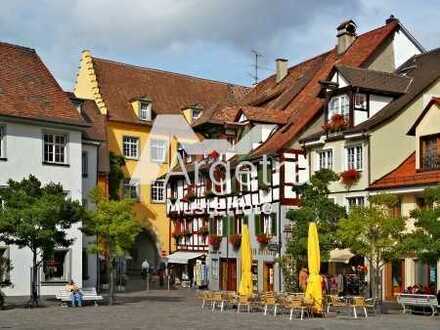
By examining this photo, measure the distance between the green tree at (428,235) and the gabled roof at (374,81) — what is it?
1157 centimetres

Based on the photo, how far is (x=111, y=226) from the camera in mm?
35562

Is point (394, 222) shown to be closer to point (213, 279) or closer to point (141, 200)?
point (213, 279)

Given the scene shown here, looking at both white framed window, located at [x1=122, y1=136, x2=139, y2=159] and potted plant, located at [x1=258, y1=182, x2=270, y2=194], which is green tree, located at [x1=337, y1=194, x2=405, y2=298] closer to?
potted plant, located at [x1=258, y1=182, x2=270, y2=194]

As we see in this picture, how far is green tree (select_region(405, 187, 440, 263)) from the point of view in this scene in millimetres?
28188

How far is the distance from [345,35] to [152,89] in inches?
835

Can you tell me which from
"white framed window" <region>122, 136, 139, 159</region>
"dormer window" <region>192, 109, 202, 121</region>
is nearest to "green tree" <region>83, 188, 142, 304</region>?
"white framed window" <region>122, 136, 139, 159</region>

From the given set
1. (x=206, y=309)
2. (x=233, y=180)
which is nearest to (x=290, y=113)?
(x=233, y=180)

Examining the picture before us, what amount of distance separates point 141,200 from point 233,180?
14830 millimetres

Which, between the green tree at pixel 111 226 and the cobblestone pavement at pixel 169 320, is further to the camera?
the green tree at pixel 111 226

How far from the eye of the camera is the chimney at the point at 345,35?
51.0 meters

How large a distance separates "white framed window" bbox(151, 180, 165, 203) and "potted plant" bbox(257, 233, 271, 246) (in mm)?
19229

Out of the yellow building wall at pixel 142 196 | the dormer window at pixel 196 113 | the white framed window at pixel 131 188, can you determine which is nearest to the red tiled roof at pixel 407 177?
the yellow building wall at pixel 142 196

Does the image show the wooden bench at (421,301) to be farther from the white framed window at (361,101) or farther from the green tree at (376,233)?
the white framed window at (361,101)

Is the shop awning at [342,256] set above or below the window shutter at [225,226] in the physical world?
below
